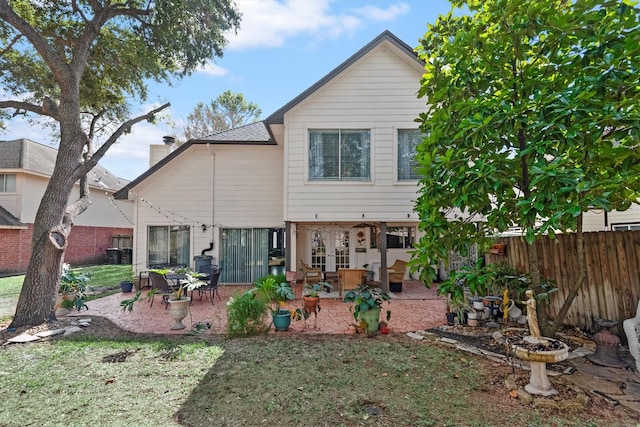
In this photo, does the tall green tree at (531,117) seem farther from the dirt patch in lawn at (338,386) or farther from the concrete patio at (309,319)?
the concrete patio at (309,319)

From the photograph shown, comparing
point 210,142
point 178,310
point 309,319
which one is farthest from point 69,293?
point 210,142

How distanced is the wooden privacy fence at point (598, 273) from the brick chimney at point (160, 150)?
13.6m

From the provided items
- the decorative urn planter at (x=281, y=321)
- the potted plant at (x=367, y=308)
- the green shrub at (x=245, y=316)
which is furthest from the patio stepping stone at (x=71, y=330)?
the potted plant at (x=367, y=308)

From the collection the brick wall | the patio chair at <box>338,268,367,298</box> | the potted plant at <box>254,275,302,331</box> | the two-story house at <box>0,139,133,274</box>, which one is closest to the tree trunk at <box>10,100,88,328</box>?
the potted plant at <box>254,275,302,331</box>

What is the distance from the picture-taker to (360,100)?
31.2 feet

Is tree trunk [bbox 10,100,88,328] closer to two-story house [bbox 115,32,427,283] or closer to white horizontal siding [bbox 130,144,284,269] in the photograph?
two-story house [bbox 115,32,427,283]

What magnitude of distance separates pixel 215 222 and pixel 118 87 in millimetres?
5445

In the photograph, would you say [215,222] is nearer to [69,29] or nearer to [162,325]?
[162,325]

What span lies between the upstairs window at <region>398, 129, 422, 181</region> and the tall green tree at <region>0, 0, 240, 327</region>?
599 cm

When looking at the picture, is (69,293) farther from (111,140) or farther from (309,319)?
(309,319)

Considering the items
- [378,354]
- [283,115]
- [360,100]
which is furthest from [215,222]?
[378,354]

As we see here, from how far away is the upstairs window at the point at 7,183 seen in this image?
16.1 meters

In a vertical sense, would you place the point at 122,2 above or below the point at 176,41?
above

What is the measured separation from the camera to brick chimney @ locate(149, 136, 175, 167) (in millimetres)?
13586
